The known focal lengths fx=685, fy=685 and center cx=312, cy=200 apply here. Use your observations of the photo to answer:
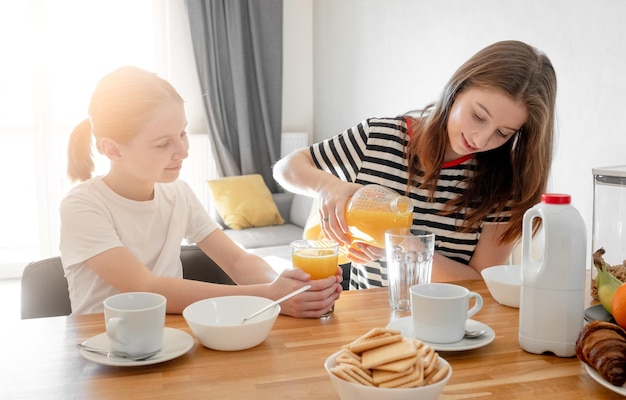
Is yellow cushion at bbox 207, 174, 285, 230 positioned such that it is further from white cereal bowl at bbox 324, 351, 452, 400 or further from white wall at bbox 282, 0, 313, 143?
white cereal bowl at bbox 324, 351, 452, 400

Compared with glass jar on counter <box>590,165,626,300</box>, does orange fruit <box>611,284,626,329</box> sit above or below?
below

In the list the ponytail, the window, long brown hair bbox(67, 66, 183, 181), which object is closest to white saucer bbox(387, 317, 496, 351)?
long brown hair bbox(67, 66, 183, 181)

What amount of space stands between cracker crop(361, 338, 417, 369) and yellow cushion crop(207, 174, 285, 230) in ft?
12.4

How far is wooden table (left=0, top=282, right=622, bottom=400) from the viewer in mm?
955

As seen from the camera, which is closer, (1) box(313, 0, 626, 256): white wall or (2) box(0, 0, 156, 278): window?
(1) box(313, 0, 626, 256): white wall

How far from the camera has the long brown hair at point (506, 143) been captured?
62.8 inches

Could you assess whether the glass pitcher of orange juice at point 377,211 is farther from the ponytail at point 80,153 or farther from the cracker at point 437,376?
the ponytail at point 80,153

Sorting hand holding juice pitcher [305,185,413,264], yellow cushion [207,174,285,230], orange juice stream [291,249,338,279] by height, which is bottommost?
yellow cushion [207,174,285,230]

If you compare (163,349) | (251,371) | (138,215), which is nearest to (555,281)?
(251,371)

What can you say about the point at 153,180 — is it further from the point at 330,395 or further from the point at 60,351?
the point at 330,395

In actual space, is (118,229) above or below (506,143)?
below

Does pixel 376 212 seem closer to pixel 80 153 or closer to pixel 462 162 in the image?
pixel 462 162

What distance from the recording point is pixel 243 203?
4.70m

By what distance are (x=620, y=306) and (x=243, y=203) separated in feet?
12.2
